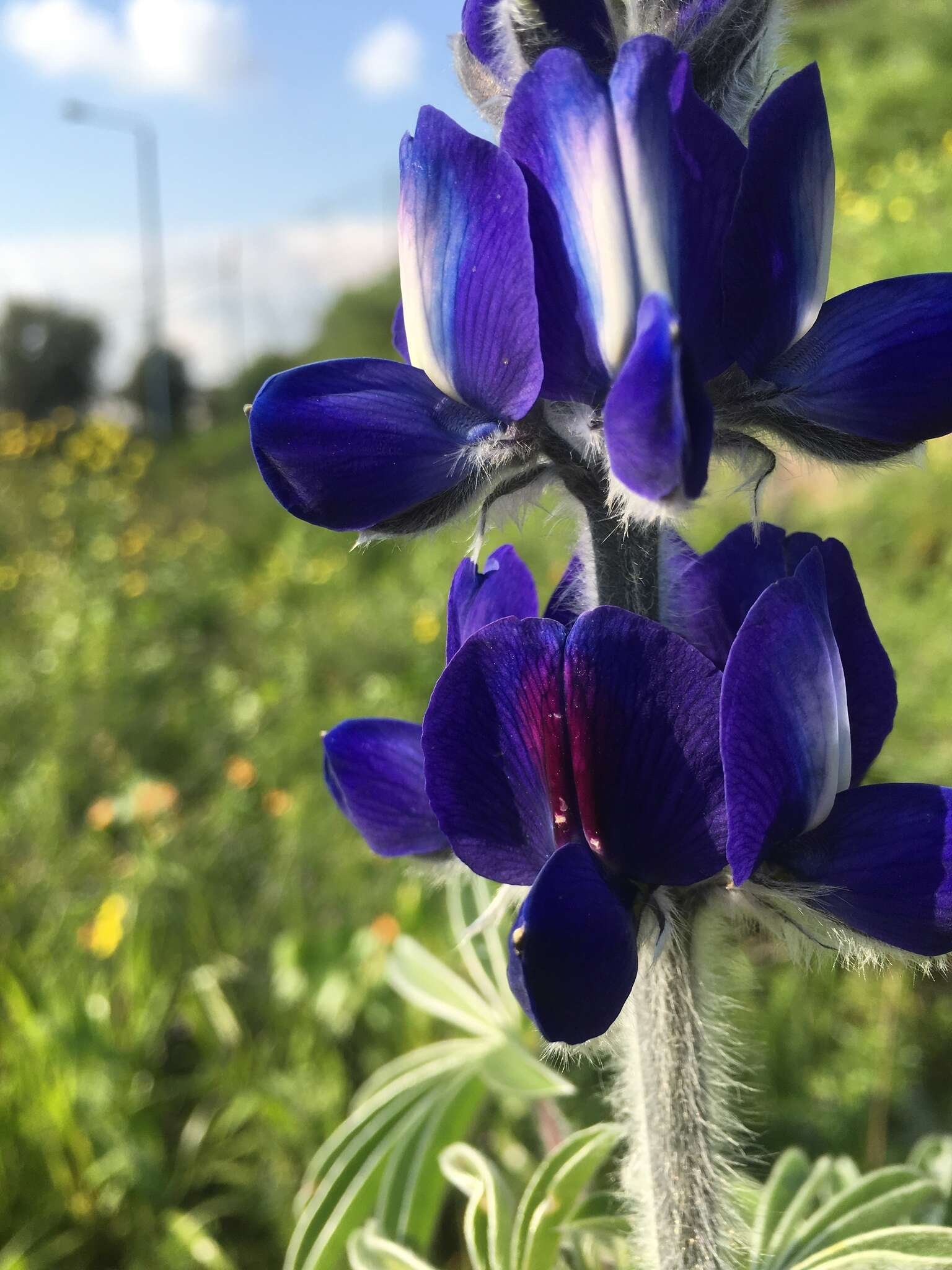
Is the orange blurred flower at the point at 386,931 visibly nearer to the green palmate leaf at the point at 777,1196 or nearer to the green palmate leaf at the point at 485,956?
the green palmate leaf at the point at 485,956

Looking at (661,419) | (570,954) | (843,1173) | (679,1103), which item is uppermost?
(661,419)

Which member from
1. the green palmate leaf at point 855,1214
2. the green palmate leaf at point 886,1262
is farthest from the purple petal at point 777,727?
the green palmate leaf at point 855,1214

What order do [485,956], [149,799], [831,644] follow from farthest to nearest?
[149,799] → [485,956] → [831,644]

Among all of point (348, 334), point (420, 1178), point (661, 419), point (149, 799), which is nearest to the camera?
point (661, 419)

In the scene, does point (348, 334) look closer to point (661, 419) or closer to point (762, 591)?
point (762, 591)

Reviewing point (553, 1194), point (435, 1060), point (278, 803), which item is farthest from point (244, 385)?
point (553, 1194)

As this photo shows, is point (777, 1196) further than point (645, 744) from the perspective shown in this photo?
Yes

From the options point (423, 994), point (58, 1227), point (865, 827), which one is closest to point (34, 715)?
point (58, 1227)
